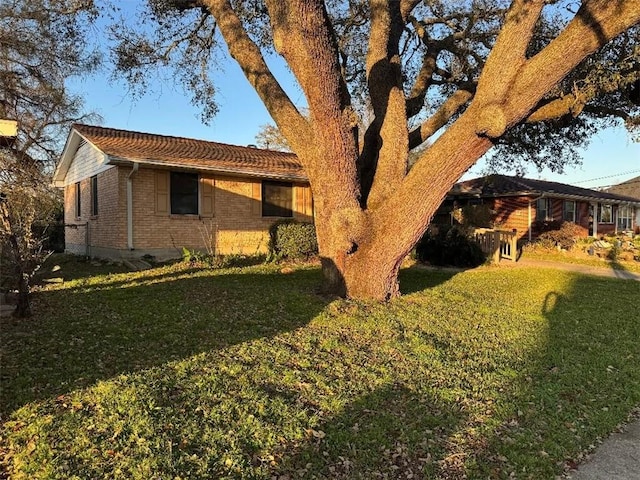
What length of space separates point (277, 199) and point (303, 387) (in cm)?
1141

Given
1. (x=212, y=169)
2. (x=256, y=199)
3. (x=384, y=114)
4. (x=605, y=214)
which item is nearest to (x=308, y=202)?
(x=256, y=199)

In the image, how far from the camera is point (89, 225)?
49.0ft

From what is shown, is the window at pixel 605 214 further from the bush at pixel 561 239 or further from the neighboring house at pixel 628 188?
the neighboring house at pixel 628 188

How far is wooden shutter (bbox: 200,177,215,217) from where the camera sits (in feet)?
44.1

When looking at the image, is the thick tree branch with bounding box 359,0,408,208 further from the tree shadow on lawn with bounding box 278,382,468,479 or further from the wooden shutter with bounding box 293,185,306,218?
the wooden shutter with bounding box 293,185,306,218

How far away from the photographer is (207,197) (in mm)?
13531

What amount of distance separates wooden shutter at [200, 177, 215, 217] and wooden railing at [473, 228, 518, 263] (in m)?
9.01

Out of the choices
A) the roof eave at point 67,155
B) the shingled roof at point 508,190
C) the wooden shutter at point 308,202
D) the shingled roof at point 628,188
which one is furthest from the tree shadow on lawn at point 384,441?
the shingled roof at point 628,188

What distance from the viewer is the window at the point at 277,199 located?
48.7 ft

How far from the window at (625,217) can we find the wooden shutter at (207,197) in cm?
2762

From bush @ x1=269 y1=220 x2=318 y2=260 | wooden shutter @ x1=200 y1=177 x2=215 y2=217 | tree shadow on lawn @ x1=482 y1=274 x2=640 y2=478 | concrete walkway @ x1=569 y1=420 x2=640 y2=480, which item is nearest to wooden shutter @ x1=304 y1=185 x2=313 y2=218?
bush @ x1=269 y1=220 x2=318 y2=260

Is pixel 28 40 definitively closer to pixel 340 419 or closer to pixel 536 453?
pixel 340 419

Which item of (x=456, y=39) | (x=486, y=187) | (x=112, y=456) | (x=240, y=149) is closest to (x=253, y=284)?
(x=112, y=456)

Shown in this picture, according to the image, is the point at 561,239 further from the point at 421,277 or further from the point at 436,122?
the point at 436,122
